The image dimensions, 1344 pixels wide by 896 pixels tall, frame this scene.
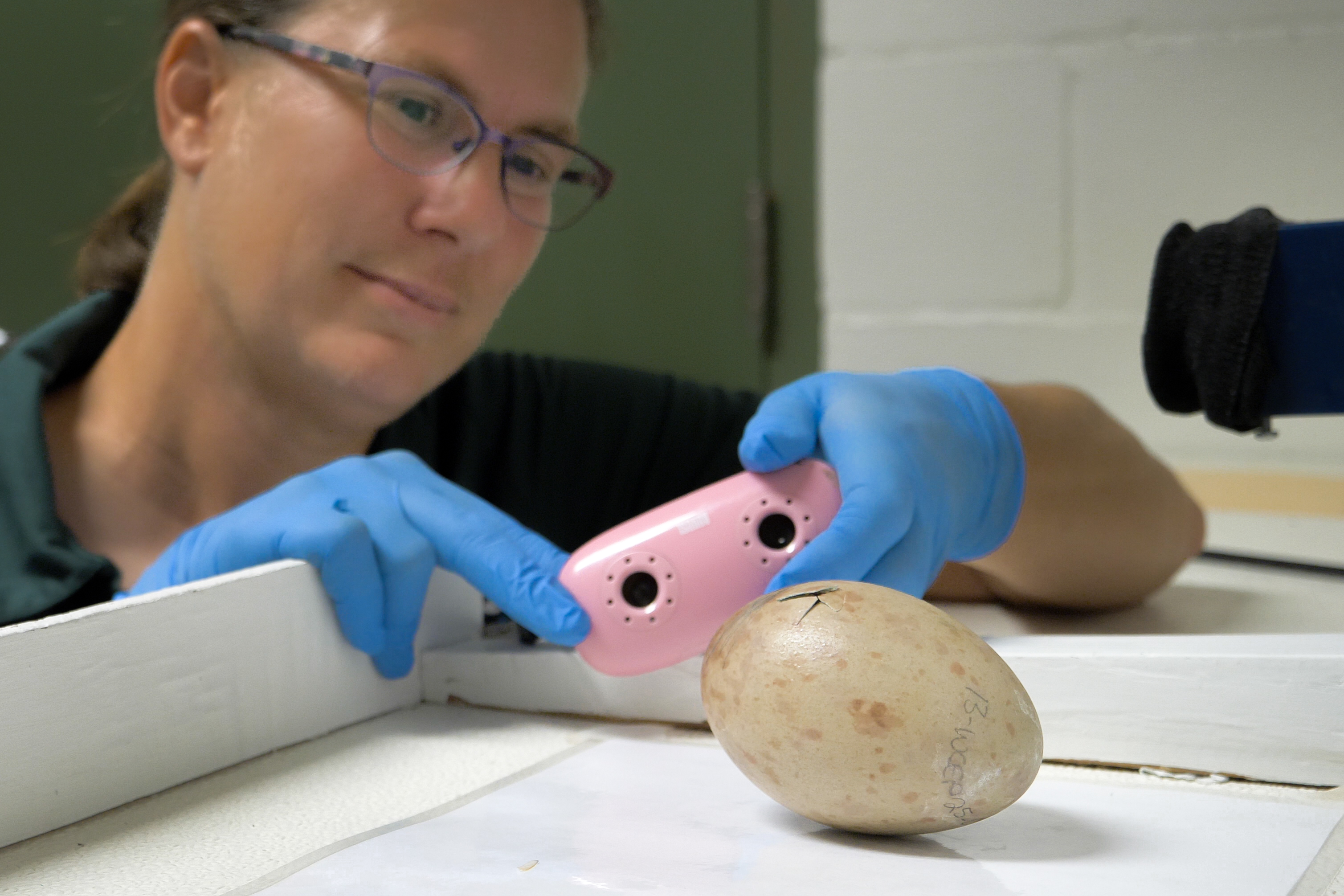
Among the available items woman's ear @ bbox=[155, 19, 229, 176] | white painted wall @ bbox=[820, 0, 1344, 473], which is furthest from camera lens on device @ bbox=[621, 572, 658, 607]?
white painted wall @ bbox=[820, 0, 1344, 473]

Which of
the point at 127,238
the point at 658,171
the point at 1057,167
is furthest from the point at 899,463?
the point at 658,171

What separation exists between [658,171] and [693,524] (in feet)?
4.81

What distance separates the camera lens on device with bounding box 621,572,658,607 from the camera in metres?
0.62

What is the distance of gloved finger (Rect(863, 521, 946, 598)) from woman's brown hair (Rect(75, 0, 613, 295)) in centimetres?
67

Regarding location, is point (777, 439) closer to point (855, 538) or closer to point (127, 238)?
point (855, 538)

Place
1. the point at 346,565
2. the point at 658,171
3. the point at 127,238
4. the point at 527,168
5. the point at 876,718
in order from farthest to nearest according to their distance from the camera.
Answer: the point at 658,171 < the point at 127,238 < the point at 527,168 < the point at 346,565 < the point at 876,718

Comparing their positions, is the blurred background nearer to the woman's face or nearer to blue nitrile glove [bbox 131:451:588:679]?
the woman's face

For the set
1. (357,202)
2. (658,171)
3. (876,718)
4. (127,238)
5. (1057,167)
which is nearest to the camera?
(876,718)

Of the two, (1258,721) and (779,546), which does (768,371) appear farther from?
(1258,721)

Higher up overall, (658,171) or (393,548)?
(658,171)

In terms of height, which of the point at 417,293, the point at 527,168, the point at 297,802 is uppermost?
the point at 527,168

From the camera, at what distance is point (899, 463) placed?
693 millimetres

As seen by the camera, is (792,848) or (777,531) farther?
(777,531)

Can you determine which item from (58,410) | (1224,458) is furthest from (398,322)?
(1224,458)
